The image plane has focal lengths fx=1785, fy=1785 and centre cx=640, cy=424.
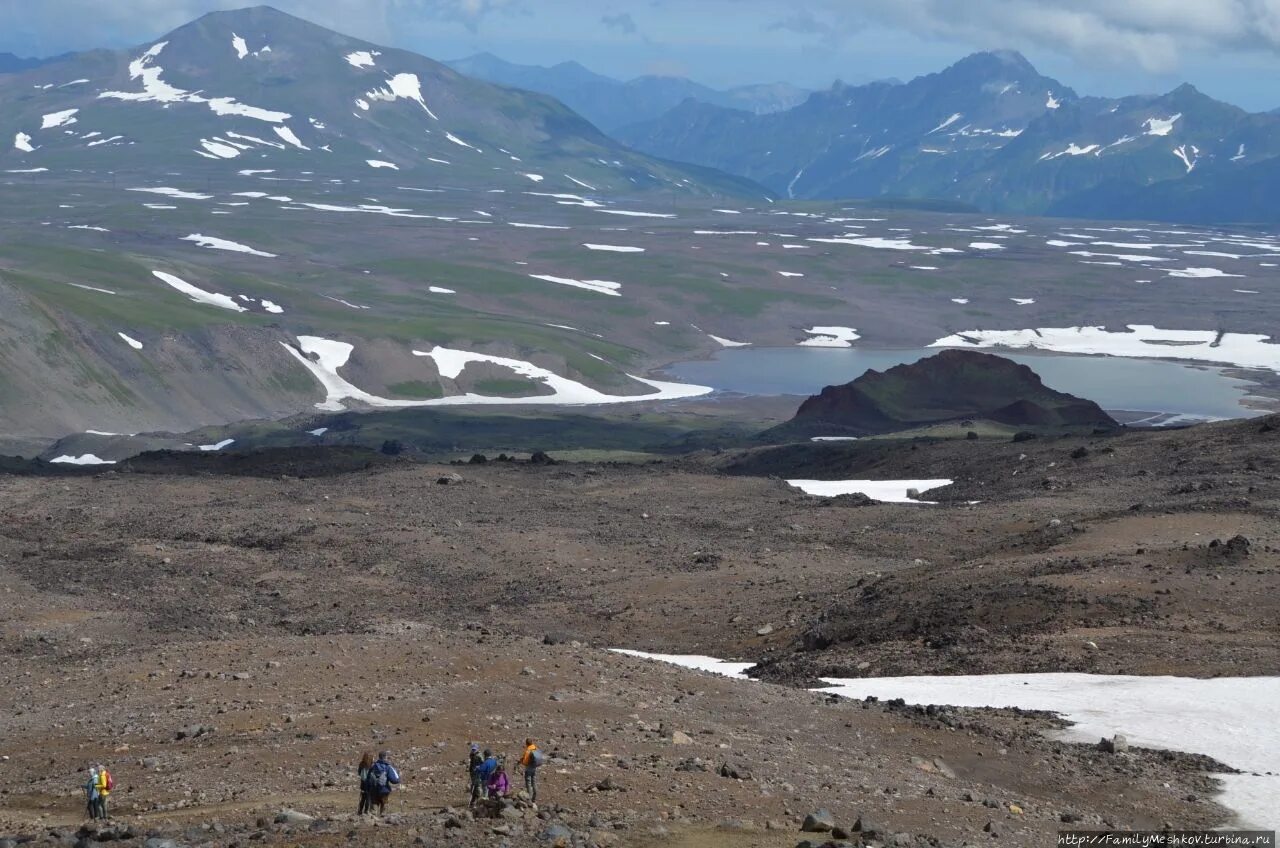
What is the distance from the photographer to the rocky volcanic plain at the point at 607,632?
53.0 feet

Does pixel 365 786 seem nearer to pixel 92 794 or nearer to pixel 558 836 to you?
pixel 558 836

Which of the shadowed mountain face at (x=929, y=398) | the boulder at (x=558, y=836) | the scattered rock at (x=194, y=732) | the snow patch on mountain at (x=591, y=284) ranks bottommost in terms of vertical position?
the shadowed mountain face at (x=929, y=398)

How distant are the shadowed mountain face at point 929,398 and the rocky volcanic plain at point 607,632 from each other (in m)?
25.5

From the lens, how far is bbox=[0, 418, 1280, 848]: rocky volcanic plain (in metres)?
16.2

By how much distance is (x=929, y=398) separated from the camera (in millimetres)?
83750

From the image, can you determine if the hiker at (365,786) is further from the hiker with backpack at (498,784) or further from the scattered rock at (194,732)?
the scattered rock at (194,732)

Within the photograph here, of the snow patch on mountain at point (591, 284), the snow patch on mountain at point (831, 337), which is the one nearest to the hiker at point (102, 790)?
the snow patch on mountain at point (831, 337)

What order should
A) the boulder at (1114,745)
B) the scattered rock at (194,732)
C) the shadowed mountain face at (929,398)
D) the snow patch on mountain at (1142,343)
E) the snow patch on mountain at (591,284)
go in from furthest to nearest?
Answer: the snow patch on mountain at (591,284) → the snow patch on mountain at (1142,343) → the shadowed mountain face at (929,398) → the boulder at (1114,745) → the scattered rock at (194,732)

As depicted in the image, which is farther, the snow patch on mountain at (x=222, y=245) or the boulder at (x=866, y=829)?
the snow patch on mountain at (x=222, y=245)

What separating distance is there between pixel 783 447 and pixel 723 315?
9877cm

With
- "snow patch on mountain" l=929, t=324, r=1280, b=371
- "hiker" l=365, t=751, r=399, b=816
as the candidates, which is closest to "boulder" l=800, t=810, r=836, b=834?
"hiker" l=365, t=751, r=399, b=816

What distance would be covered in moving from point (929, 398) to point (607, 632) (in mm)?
54707

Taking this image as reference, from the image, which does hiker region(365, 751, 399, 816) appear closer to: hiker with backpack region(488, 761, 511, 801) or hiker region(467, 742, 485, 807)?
hiker region(467, 742, 485, 807)

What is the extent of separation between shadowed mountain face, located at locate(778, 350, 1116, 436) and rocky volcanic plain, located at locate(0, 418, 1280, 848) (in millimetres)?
25501
